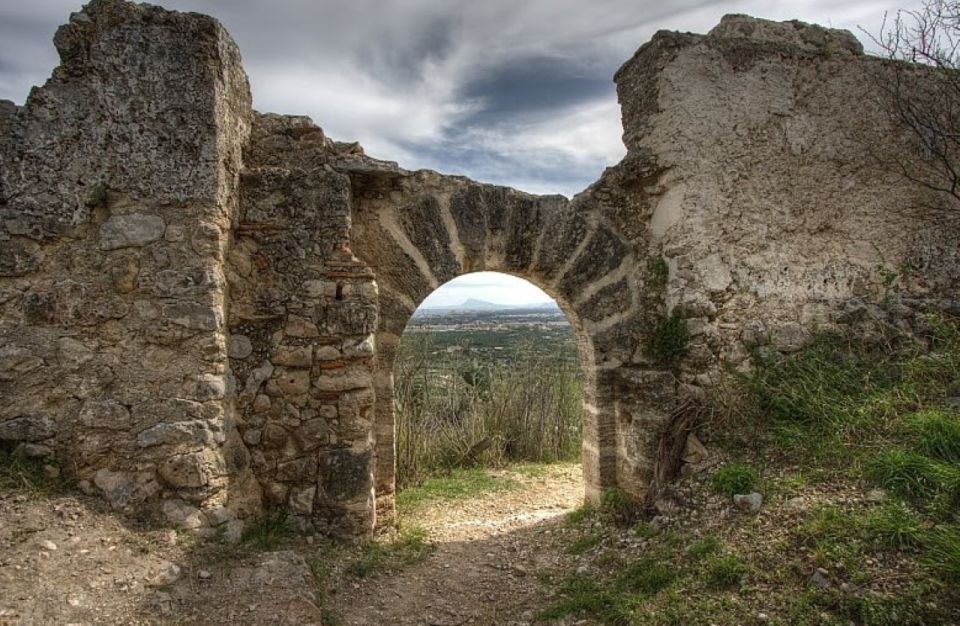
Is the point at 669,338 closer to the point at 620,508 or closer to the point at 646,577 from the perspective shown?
the point at 620,508

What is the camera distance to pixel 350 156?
356cm

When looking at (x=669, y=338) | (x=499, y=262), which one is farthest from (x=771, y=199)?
(x=499, y=262)

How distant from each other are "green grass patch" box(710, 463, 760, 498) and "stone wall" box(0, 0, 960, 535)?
0.47m

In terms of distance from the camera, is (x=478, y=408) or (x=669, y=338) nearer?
(x=669, y=338)

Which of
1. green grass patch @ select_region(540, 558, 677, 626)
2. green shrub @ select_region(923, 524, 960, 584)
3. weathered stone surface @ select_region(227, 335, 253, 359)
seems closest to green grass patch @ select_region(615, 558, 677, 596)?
green grass patch @ select_region(540, 558, 677, 626)

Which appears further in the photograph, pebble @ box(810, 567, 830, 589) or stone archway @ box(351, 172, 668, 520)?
stone archway @ box(351, 172, 668, 520)

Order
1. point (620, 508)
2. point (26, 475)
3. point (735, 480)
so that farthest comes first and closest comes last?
point (620, 508) < point (735, 480) < point (26, 475)

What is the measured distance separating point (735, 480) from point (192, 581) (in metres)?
2.86

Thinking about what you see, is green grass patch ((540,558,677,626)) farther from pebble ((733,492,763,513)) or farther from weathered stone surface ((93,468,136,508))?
weathered stone surface ((93,468,136,508))

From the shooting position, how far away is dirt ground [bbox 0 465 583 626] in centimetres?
208

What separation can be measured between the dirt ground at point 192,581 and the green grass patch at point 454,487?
4.27ft

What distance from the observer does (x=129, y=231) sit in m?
2.73

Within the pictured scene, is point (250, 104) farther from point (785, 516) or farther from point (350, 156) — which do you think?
point (785, 516)

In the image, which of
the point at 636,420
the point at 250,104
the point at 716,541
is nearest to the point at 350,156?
the point at 250,104
